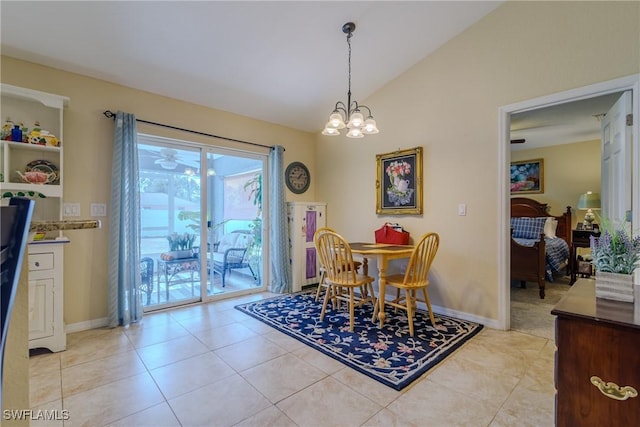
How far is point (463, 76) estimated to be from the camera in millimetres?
3061

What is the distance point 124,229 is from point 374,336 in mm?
2602

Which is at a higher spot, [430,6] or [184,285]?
[430,6]

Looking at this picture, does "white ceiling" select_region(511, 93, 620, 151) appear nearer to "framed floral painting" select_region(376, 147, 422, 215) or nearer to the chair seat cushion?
"framed floral painting" select_region(376, 147, 422, 215)

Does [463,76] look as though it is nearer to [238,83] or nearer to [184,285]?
[238,83]

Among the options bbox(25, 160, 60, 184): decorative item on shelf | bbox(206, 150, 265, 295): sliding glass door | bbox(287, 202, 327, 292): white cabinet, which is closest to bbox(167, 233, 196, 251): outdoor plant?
bbox(206, 150, 265, 295): sliding glass door

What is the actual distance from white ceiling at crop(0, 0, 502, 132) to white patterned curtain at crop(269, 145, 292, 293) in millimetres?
865

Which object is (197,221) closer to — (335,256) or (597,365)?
(335,256)

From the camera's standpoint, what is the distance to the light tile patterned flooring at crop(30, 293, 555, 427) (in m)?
1.57

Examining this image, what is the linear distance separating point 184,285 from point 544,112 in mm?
5165

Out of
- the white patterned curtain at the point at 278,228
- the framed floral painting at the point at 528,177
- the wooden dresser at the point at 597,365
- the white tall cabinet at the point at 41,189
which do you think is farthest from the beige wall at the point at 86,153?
the framed floral painting at the point at 528,177

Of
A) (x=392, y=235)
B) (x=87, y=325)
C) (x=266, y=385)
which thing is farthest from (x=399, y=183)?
(x=87, y=325)

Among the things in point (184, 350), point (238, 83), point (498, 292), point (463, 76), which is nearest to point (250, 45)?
point (238, 83)

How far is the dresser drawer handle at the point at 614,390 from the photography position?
3.13 feet

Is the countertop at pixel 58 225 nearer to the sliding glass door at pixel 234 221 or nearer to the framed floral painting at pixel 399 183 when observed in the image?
the sliding glass door at pixel 234 221
